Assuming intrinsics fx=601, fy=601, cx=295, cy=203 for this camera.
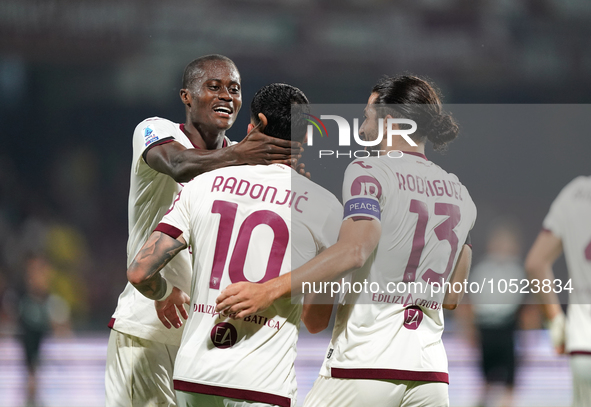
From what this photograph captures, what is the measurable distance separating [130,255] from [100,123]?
7.81 m

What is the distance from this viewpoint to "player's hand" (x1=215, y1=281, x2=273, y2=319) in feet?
7.16

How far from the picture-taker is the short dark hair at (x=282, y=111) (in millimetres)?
2484

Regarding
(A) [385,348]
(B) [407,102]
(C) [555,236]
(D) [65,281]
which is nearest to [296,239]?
(A) [385,348]

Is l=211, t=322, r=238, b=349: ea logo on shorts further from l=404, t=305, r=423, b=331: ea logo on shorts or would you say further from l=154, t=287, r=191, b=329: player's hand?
l=404, t=305, r=423, b=331: ea logo on shorts

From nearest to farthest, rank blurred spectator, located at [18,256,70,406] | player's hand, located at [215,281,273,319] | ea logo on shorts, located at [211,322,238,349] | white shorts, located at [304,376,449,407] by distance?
player's hand, located at [215,281,273,319]
ea logo on shorts, located at [211,322,238,349]
white shorts, located at [304,376,449,407]
blurred spectator, located at [18,256,70,406]

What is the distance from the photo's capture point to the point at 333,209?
2.38 metres

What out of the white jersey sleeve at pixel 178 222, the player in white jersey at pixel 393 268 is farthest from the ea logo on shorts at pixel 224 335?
the white jersey sleeve at pixel 178 222

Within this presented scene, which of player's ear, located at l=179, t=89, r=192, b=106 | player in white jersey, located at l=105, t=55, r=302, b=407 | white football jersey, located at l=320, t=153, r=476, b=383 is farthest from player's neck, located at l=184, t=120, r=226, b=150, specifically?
white football jersey, located at l=320, t=153, r=476, b=383

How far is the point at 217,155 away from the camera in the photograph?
2.74 m

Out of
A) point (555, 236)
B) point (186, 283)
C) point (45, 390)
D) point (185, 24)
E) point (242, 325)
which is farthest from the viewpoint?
point (185, 24)

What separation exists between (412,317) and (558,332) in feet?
2.00

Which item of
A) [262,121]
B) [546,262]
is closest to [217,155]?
[262,121]

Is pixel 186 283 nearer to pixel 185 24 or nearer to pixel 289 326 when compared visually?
pixel 289 326

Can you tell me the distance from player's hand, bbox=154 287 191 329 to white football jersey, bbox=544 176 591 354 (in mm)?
1651
